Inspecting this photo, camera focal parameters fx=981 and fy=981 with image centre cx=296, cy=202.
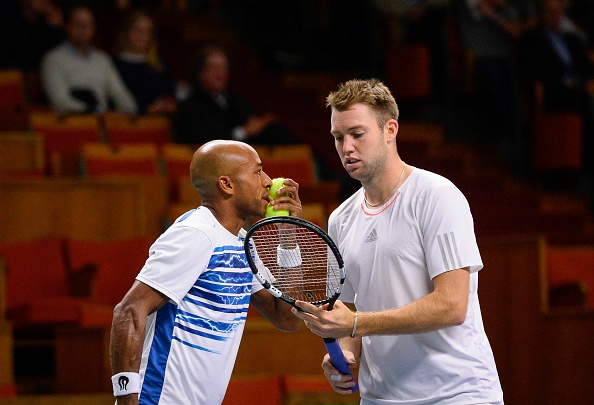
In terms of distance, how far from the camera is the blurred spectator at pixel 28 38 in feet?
23.9

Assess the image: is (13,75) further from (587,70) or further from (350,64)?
(587,70)

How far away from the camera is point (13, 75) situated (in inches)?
276

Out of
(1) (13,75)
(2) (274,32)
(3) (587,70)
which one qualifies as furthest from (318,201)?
(2) (274,32)

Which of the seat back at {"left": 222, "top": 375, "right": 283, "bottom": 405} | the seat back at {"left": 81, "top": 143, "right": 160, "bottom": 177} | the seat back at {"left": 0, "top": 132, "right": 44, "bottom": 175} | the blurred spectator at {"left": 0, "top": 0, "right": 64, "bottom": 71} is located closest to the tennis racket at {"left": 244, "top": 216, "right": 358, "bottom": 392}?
the seat back at {"left": 222, "top": 375, "right": 283, "bottom": 405}

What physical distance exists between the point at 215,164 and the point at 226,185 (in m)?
0.07

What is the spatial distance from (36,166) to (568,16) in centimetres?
539

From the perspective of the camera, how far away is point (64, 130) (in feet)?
21.6

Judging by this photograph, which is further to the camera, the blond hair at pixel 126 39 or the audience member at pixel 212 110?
the blond hair at pixel 126 39

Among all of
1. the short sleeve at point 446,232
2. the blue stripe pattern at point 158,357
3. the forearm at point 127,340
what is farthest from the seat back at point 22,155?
the short sleeve at point 446,232

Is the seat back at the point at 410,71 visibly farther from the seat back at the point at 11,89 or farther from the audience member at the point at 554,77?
the seat back at the point at 11,89

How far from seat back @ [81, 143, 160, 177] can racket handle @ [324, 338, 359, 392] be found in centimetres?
354

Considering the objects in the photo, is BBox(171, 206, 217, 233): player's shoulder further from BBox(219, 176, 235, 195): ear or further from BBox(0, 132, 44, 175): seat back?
BBox(0, 132, 44, 175): seat back

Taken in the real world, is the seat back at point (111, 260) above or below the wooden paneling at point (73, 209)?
below

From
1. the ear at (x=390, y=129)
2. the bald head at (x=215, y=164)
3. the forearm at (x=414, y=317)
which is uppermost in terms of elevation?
the ear at (x=390, y=129)
